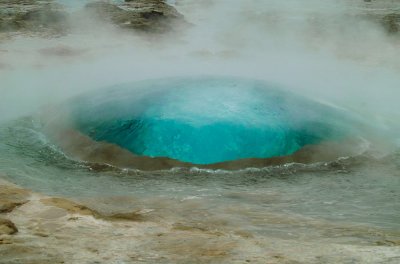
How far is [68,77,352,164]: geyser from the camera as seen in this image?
25.9ft

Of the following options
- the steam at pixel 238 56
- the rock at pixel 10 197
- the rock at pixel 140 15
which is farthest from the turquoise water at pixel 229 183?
the rock at pixel 140 15

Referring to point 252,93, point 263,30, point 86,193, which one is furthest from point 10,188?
point 263,30

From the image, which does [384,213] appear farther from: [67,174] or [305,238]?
[67,174]

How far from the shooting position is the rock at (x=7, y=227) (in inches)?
→ 161

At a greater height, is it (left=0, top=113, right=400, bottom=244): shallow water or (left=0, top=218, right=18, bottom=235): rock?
(left=0, top=218, right=18, bottom=235): rock

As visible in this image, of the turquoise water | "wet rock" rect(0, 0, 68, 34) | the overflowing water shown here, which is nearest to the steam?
the overflowing water

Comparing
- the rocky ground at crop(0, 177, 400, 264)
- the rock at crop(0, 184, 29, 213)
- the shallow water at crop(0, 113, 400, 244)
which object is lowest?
the shallow water at crop(0, 113, 400, 244)

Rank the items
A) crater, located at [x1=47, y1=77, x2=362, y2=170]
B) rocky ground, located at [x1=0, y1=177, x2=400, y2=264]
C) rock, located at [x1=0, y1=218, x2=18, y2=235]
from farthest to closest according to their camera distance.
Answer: crater, located at [x1=47, y1=77, x2=362, y2=170]
rock, located at [x1=0, y1=218, x2=18, y2=235]
rocky ground, located at [x1=0, y1=177, x2=400, y2=264]

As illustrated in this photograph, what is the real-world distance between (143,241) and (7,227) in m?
1.25

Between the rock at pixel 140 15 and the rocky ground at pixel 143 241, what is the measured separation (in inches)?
624

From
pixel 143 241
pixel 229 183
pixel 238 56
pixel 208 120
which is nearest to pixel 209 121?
pixel 208 120

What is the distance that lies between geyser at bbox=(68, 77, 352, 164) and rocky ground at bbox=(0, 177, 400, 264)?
2.79 meters

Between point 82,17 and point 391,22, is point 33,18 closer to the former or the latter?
point 82,17

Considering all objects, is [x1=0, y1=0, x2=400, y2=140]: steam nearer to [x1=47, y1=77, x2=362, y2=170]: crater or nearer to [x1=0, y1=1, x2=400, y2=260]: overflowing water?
[x1=0, y1=1, x2=400, y2=260]: overflowing water
